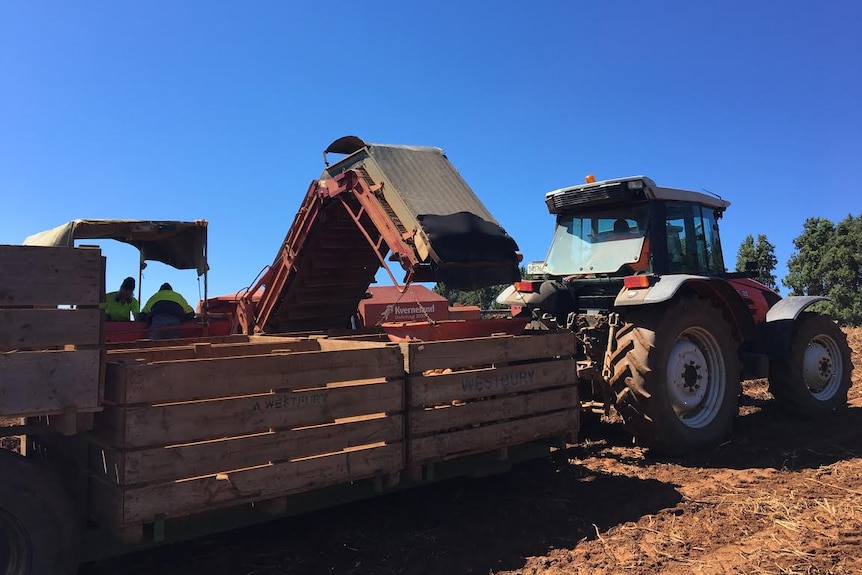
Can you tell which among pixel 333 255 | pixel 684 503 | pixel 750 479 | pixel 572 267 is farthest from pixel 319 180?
pixel 750 479

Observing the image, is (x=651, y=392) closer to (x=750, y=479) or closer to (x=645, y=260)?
(x=750, y=479)

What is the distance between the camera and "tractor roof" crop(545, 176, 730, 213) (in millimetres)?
6773

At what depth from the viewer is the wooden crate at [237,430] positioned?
3092 mm

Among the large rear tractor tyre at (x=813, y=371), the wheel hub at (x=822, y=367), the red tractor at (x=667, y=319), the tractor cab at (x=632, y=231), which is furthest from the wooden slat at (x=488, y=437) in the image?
the wheel hub at (x=822, y=367)

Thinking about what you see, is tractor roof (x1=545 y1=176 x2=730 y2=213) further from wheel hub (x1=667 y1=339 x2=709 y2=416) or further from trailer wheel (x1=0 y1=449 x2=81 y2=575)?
trailer wheel (x1=0 y1=449 x2=81 y2=575)

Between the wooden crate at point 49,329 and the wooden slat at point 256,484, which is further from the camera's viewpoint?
the wooden slat at point 256,484

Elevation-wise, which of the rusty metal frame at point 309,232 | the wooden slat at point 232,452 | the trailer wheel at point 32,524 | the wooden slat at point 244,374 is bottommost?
the trailer wheel at point 32,524

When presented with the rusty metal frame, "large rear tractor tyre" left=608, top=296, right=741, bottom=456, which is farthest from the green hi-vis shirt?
"large rear tractor tyre" left=608, top=296, right=741, bottom=456

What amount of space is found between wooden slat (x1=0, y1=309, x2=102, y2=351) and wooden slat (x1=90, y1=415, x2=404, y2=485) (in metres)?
0.59

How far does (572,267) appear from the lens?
7.51m

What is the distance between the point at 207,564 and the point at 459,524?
173 centimetres

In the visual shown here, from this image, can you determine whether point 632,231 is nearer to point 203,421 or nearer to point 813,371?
point 813,371

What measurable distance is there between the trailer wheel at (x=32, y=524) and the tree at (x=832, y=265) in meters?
36.4

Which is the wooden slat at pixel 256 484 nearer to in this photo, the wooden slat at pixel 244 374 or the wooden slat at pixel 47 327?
the wooden slat at pixel 244 374
